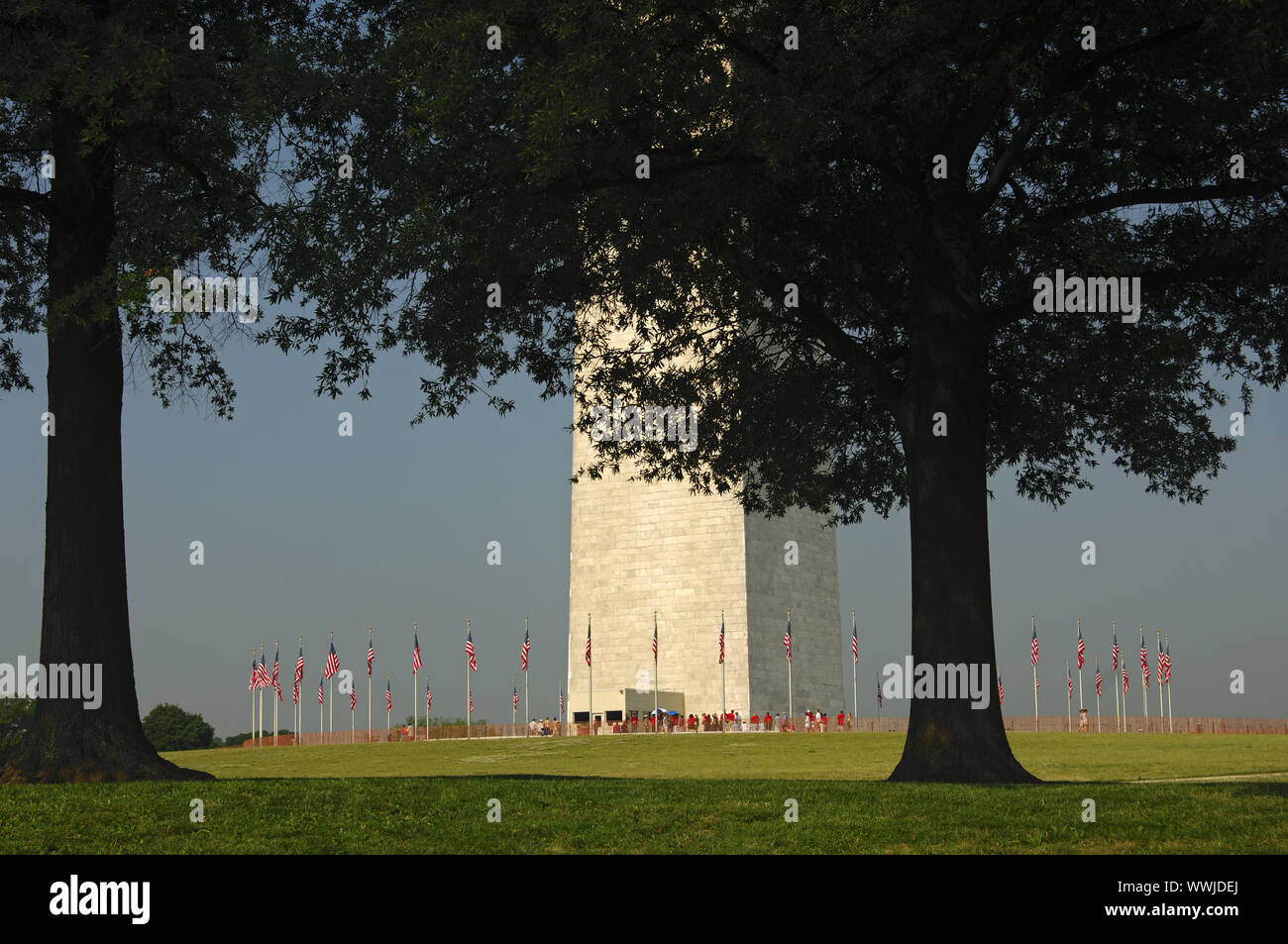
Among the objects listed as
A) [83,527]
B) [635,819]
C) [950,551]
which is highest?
[83,527]

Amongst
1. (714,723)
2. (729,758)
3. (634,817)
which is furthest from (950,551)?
(714,723)

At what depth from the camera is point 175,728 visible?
119 meters

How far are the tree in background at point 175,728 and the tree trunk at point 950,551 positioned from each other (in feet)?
341

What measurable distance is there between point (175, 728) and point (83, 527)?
10267 centimetres

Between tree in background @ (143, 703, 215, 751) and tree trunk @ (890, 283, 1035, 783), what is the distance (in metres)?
104

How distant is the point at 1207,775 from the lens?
3456cm

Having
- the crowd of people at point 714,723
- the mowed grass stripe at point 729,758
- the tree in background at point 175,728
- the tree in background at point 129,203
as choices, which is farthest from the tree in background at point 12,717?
the tree in background at point 129,203

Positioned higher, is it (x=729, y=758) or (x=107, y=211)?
(x=107, y=211)

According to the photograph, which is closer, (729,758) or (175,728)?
(729,758)

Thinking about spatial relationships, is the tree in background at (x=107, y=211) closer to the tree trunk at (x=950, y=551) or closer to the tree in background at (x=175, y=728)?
the tree trunk at (x=950, y=551)

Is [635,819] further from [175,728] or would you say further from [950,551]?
[175,728]

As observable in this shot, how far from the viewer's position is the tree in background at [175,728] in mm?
116938

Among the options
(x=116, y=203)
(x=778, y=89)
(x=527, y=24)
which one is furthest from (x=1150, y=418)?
(x=116, y=203)
